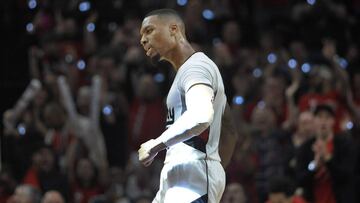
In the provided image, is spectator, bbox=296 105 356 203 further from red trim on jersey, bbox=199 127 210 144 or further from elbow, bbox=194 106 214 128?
elbow, bbox=194 106 214 128

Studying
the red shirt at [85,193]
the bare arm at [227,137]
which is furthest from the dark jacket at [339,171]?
the bare arm at [227,137]

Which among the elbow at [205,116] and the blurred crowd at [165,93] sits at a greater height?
the elbow at [205,116]

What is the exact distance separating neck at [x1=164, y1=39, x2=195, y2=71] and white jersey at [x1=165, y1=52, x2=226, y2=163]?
2.0 inches

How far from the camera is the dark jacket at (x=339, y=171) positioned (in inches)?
354

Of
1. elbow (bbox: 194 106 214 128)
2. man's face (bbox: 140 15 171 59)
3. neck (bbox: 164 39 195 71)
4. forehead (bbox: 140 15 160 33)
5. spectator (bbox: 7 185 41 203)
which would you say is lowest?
spectator (bbox: 7 185 41 203)

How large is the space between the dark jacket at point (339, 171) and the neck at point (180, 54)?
10.8 feet

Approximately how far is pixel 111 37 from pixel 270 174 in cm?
412

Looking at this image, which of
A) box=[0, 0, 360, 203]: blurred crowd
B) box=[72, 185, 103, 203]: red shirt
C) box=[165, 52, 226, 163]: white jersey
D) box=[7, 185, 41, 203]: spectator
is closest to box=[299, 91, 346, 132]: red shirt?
box=[0, 0, 360, 203]: blurred crowd

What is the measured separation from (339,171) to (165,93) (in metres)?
3.30

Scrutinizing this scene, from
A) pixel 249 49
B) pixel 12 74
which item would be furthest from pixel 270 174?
pixel 12 74

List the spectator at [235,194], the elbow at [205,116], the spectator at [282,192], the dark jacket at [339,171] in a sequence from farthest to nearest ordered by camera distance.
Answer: the spectator at [235,194] → the dark jacket at [339,171] → the spectator at [282,192] → the elbow at [205,116]

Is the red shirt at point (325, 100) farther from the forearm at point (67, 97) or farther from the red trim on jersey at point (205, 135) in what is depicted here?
the red trim on jersey at point (205, 135)

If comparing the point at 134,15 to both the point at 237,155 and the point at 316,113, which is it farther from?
the point at 316,113

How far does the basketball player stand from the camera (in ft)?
17.9
